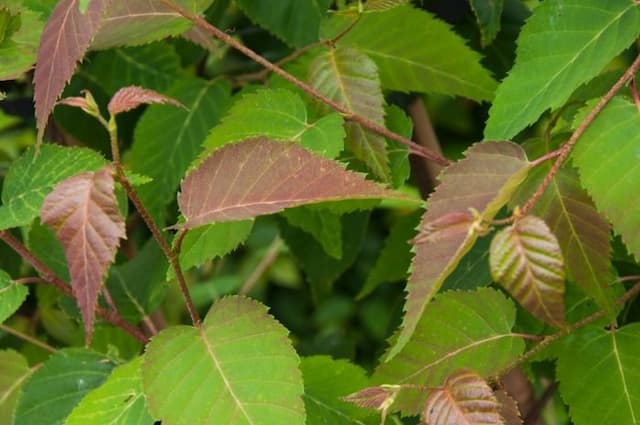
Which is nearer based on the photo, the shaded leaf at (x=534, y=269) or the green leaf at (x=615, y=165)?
the shaded leaf at (x=534, y=269)

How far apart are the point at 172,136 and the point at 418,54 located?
288 mm

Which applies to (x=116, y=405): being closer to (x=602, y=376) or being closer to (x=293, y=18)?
(x=602, y=376)

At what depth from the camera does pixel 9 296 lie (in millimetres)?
998

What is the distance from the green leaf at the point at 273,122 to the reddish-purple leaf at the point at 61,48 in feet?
0.57

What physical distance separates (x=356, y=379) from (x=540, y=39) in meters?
0.34

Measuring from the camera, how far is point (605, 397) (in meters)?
0.92

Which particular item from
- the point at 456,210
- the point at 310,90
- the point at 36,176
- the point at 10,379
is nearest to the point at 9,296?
the point at 36,176

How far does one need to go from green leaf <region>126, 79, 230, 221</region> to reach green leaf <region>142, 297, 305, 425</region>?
0.35 meters

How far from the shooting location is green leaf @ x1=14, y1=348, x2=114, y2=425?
105cm

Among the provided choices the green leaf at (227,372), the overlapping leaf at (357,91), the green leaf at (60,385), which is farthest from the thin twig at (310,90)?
the green leaf at (60,385)

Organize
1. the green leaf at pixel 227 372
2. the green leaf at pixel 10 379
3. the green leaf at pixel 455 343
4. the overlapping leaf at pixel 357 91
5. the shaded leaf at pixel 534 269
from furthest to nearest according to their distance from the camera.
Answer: the green leaf at pixel 10 379 < the overlapping leaf at pixel 357 91 < the green leaf at pixel 455 343 < the green leaf at pixel 227 372 < the shaded leaf at pixel 534 269

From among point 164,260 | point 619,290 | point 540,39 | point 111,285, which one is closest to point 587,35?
point 540,39

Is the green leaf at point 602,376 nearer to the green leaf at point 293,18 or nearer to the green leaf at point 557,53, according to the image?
the green leaf at point 557,53

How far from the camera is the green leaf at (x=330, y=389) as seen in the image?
0.98 meters
